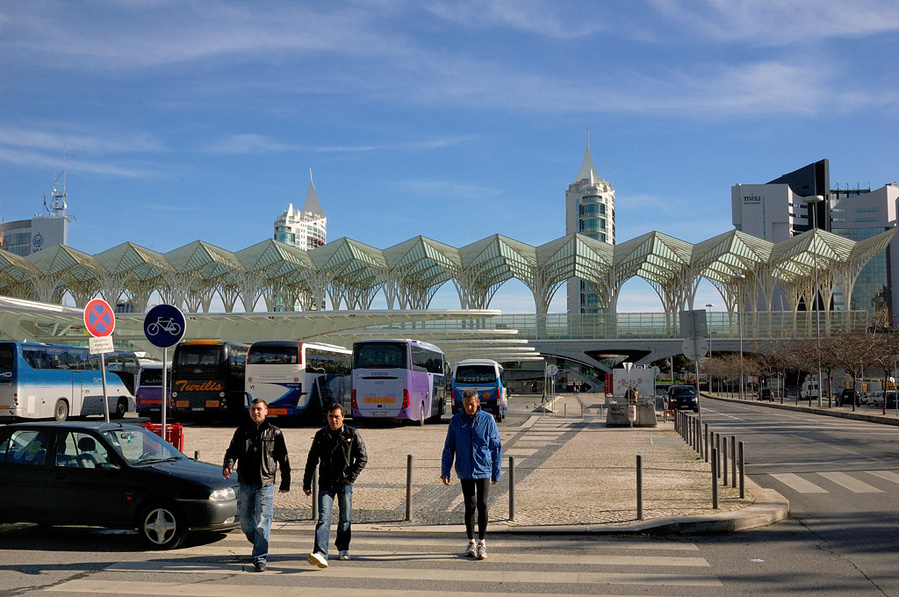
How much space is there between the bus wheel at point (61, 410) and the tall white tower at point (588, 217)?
124m

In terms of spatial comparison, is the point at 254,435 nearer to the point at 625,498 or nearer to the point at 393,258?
the point at 625,498

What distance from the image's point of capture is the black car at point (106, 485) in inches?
340

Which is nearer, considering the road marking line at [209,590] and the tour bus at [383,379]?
the road marking line at [209,590]

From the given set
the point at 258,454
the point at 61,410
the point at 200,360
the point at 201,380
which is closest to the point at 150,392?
the point at 61,410

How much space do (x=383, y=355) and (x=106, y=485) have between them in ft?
62.2

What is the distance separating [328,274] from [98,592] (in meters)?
88.4

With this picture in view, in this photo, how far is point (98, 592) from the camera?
22.6ft

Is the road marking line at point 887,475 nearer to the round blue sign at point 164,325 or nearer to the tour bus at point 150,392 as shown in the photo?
the round blue sign at point 164,325

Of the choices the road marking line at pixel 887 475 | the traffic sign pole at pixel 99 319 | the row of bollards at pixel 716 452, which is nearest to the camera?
the row of bollards at pixel 716 452

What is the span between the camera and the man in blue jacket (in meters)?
8.20

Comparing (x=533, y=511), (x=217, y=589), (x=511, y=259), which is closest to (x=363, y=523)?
(x=533, y=511)

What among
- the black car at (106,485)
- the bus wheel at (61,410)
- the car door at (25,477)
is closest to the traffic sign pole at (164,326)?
the black car at (106,485)

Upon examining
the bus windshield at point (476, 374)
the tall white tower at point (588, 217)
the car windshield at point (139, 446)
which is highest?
the tall white tower at point (588, 217)

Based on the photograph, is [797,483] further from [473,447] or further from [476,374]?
[476,374]
